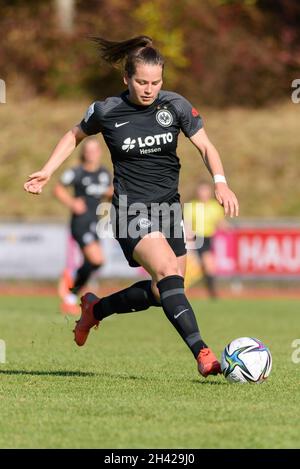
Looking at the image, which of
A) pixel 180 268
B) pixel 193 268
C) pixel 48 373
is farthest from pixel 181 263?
pixel 193 268

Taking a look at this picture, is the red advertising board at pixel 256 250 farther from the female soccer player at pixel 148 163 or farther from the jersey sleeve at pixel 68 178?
the female soccer player at pixel 148 163

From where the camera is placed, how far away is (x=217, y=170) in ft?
21.8

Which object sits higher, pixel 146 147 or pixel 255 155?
pixel 255 155

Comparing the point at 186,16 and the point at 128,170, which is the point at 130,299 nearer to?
the point at 128,170

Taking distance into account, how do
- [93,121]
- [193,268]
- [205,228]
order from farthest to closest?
[193,268], [205,228], [93,121]

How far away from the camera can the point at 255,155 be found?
26609 mm

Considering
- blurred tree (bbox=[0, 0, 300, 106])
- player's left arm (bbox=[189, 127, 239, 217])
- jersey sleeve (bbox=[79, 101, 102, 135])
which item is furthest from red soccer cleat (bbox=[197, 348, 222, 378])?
blurred tree (bbox=[0, 0, 300, 106])

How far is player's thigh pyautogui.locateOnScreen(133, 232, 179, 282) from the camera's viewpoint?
6520 millimetres

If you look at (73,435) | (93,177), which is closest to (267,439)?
(73,435)

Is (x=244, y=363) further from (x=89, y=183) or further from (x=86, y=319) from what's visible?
(x=89, y=183)

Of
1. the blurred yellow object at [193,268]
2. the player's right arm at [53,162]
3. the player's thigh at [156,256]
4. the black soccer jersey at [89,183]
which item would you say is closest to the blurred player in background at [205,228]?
the blurred yellow object at [193,268]

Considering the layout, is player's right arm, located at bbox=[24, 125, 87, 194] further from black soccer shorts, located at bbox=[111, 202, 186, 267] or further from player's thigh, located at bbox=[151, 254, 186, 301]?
player's thigh, located at bbox=[151, 254, 186, 301]

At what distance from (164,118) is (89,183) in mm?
6611

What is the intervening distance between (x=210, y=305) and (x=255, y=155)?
10637 millimetres
